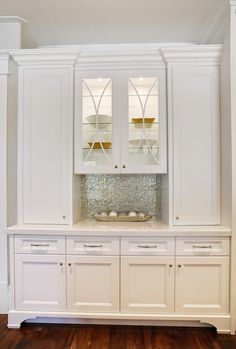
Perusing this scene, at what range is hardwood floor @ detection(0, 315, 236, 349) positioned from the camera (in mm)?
1981

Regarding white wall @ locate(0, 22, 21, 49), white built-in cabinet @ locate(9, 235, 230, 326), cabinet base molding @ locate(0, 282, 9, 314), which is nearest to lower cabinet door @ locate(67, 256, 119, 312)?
white built-in cabinet @ locate(9, 235, 230, 326)

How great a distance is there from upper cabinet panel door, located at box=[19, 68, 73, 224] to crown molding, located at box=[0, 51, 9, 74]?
316mm

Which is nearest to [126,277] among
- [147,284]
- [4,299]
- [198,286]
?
[147,284]

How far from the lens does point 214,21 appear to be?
2.43 metres

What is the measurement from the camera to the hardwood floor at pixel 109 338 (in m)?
1.98

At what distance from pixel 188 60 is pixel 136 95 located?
1.80ft

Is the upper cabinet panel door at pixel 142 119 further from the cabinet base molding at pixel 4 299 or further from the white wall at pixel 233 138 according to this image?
the cabinet base molding at pixel 4 299

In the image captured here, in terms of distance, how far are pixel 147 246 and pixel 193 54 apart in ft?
5.68

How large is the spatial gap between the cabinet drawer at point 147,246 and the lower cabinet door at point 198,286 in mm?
138

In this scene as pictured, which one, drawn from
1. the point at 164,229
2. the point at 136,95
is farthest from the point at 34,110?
the point at 164,229

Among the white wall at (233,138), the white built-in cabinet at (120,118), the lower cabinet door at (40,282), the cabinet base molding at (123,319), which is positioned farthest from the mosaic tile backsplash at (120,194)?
the cabinet base molding at (123,319)

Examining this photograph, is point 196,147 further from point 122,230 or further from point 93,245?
point 93,245

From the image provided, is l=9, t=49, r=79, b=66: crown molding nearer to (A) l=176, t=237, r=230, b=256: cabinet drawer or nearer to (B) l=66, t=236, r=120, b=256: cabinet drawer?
(B) l=66, t=236, r=120, b=256: cabinet drawer

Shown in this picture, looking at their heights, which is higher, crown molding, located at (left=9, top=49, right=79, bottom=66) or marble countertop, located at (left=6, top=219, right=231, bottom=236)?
crown molding, located at (left=9, top=49, right=79, bottom=66)
